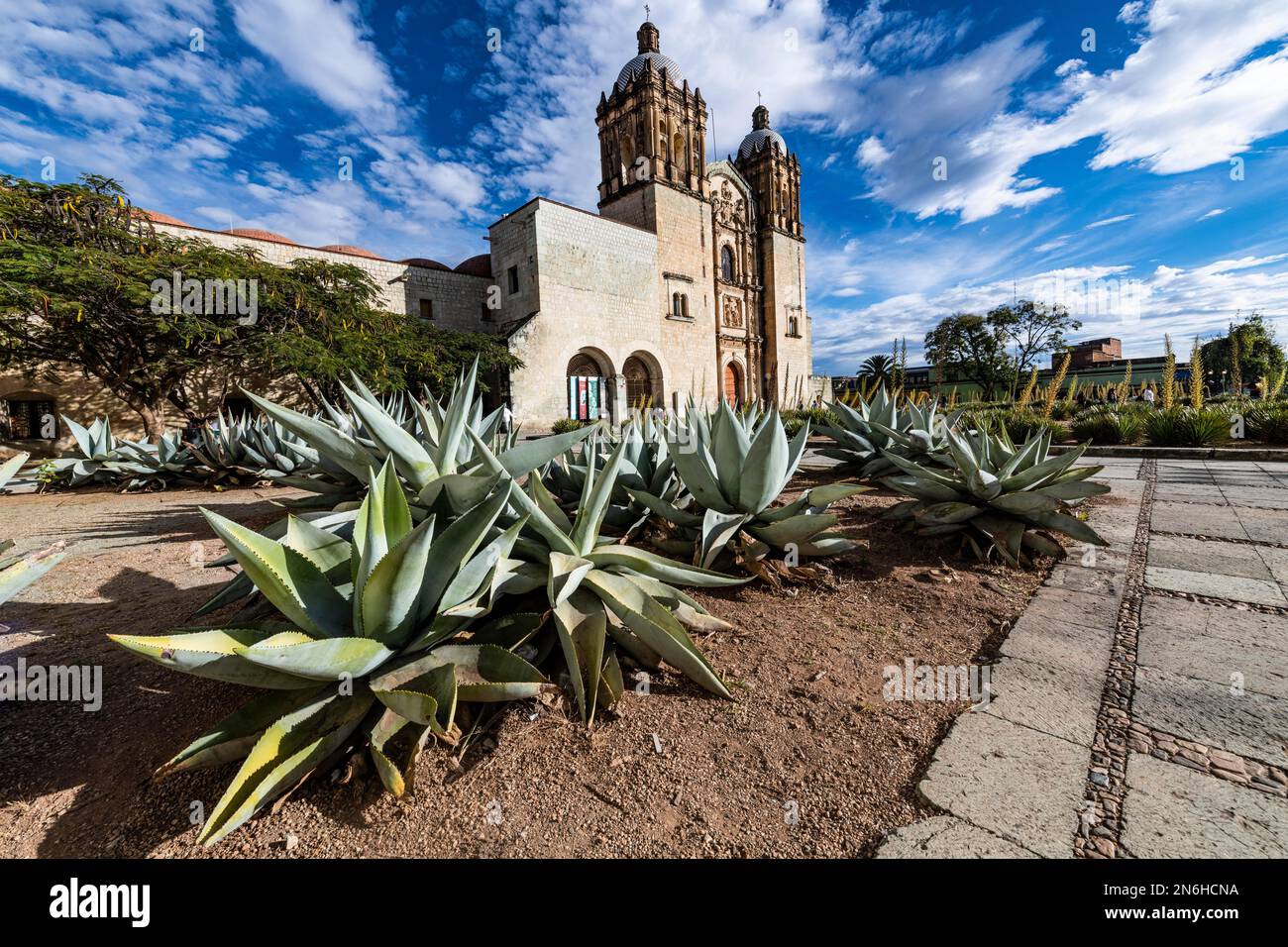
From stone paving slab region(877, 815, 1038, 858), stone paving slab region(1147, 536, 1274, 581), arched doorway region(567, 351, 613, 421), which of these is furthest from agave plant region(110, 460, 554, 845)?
arched doorway region(567, 351, 613, 421)

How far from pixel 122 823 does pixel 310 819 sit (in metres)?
0.41

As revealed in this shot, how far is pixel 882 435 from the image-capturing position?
456 centimetres

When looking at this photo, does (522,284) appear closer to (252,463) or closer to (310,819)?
(252,463)

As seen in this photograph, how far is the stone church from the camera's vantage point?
19.0 m

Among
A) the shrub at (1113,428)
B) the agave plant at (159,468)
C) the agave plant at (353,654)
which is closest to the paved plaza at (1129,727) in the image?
the agave plant at (353,654)

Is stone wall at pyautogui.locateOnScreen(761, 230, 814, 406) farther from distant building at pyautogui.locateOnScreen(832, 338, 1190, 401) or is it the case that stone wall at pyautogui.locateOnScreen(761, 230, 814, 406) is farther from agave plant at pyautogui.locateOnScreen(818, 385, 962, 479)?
agave plant at pyautogui.locateOnScreen(818, 385, 962, 479)

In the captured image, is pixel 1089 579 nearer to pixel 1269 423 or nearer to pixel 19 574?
pixel 19 574

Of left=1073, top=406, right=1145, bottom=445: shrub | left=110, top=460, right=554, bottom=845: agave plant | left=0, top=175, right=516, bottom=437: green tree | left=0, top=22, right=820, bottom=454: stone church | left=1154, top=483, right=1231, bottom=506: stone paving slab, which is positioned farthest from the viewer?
left=0, top=22, right=820, bottom=454: stone church

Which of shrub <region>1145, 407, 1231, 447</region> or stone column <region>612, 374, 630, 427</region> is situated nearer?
shrub <region>1145, 407, 1231, 447</region>

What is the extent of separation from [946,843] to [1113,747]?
64 cm

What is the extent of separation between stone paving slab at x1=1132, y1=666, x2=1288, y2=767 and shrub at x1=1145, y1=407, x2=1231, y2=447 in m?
8.18

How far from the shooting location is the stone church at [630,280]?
18969 mm

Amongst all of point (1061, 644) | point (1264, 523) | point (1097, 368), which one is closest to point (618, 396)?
point (1264, 523)
